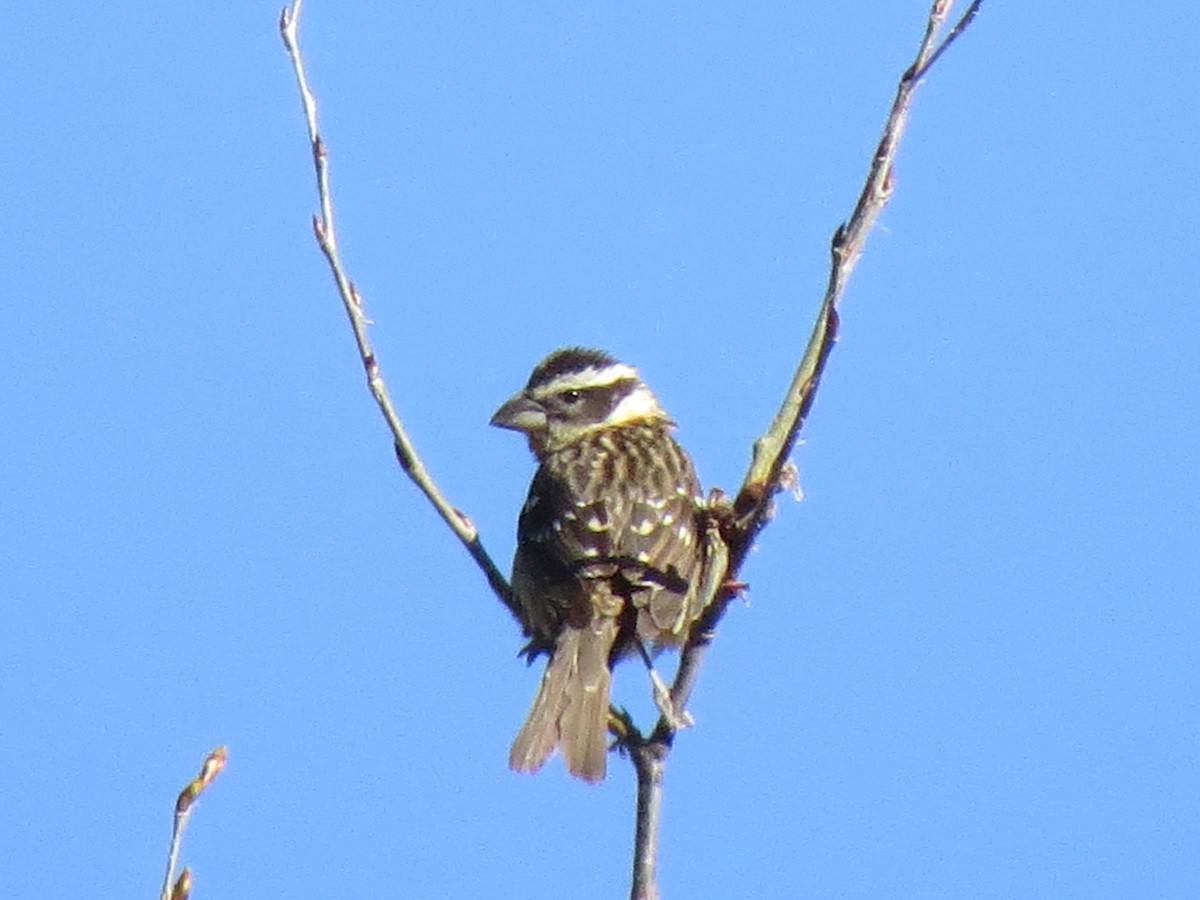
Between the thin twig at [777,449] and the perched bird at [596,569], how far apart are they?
88 centimetres

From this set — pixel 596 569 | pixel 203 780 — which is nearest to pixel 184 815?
pixel 203 780

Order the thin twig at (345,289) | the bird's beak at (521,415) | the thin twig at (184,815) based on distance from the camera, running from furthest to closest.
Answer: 1. the bird's beak at (521,415)
2. the thin twig at (345,289)
3. the thin twig at (184,815)

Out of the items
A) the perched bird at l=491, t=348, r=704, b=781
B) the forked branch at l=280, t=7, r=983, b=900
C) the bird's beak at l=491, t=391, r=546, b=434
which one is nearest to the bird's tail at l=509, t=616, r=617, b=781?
the perched bird at l=491, t=348, r=704, b=781

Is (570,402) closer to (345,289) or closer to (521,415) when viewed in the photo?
(521,415)

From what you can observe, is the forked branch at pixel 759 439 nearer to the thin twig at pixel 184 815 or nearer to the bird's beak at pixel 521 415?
the thin twig at pixel 184 815

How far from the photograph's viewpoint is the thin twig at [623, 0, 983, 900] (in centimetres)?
396

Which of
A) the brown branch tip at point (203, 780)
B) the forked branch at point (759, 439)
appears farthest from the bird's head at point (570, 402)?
the brown branch tip at point (203, 780)

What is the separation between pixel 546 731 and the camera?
5500mm

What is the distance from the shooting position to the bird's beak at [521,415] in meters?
6.99

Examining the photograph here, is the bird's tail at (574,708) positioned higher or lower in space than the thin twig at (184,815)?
higher

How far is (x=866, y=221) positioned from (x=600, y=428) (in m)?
3.06

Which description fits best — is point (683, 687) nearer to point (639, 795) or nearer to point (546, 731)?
point (639, 795)

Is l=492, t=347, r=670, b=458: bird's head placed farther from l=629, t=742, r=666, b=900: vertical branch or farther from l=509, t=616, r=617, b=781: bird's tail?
l=629, t=742, r=666, b=900: vertical branch

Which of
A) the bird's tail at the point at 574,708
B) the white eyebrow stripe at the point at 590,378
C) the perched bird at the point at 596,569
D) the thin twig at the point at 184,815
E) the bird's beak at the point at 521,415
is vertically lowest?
the thin twig at the point at 184,815
